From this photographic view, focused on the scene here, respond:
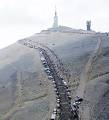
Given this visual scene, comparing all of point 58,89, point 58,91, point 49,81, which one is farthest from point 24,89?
point 58,91

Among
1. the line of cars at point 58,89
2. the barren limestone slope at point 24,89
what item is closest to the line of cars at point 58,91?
the line of cars at point 58,89

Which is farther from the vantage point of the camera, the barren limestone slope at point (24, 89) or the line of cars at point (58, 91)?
the barren limestone slope at point (24, 89)

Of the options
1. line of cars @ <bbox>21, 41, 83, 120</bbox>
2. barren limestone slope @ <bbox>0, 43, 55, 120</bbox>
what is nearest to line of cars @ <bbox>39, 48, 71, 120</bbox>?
line of cars @ <bbox>21, 41, 83, 120</bbox>

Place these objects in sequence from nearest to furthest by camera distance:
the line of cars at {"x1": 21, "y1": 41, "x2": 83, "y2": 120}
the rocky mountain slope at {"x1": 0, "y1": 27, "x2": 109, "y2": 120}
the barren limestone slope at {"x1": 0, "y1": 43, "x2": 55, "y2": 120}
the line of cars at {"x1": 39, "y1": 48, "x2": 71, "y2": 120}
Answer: the line of cars at {"x1": 21, "y1": 41, "x2": 83, "y2": 120}, the line of cars at {"x1": 39, "y1": 48, "x2": 71, "y2": 120}, the rocky mountain slope at {"x1": 0, "y1": 27, "x2": 109, "y2": 120}, the barren limestone slope at {"x1": 0, "y1": 43, "x2": 55, "y2": 120}

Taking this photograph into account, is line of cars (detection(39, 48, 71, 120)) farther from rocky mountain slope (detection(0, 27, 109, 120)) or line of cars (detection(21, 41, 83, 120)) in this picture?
rocky mountain slope (detection(0, 27, 109, 120))

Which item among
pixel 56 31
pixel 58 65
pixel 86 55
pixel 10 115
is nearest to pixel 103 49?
pixel 86 55

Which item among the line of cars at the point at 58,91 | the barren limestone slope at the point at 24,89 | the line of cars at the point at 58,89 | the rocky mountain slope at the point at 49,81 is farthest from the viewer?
the barren limestone slope at the point at 24,89

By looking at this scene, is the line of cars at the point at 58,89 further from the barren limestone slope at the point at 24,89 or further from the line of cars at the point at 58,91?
the barren limestone slope at the point at 24,89

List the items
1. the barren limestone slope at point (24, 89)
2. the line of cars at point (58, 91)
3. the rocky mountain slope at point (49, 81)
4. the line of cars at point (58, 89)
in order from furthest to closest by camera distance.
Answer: the barren limestone slope at point (24, 89) → the rocky mountain slope at point (49, 81) → the line of cars at point (58, 89) → the line of cars at point (58, 91)

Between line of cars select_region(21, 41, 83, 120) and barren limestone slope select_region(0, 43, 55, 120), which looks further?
barren limestone slope select_region(0, 43, 55, 120)
